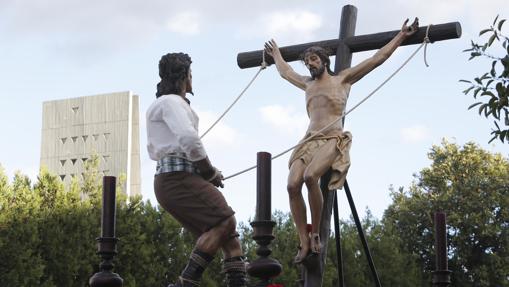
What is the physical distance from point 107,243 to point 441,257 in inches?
88.6

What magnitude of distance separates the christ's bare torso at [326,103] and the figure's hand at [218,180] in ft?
8.19

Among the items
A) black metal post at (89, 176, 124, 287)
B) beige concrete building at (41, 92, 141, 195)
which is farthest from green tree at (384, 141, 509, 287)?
black metal post at (89, 176, 124, 287)

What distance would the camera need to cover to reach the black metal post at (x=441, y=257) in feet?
19.6

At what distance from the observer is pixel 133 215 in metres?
28.0

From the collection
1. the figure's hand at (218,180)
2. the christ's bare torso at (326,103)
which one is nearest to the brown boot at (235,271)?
the figure's hand at (218,180)

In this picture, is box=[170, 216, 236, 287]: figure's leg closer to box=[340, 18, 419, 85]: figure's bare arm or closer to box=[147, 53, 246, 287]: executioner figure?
box=[147, 53, 246, 287]: executioner figure

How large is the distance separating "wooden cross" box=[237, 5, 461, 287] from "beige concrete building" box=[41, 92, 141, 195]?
159ft

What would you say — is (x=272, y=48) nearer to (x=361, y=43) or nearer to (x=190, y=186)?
(x=361, y=43)

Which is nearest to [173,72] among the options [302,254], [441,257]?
[441,257]

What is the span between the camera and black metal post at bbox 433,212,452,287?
597 centimetres

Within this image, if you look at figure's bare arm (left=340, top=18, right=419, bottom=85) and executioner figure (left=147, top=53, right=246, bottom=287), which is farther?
figure's bare arm (left=340, top=18, right=419, bottom=85)

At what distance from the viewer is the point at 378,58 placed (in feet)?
27.2

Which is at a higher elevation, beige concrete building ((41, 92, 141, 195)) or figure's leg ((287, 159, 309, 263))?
beige concrete building ((41, 92, 141, 195))

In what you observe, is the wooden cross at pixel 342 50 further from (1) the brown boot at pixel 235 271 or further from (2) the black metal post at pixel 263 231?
(2) the black metal post at pixel 263 231
